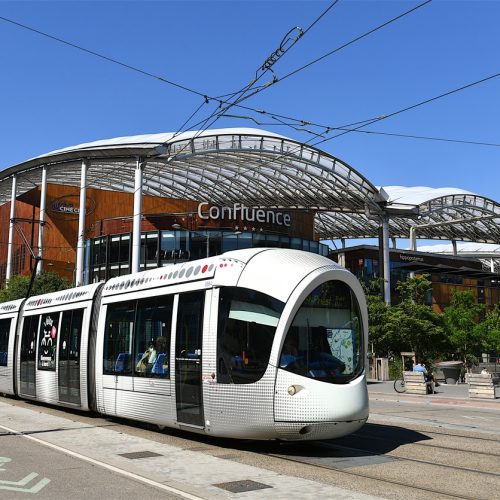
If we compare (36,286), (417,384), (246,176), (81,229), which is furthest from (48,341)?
(246,176)

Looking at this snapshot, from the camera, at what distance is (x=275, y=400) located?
9.64 metres

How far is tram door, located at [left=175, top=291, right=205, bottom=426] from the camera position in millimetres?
10797

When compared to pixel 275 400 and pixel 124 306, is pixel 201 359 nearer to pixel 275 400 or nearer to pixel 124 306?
pixel 275 400

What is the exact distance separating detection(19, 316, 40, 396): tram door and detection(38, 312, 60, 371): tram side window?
542 millimetres

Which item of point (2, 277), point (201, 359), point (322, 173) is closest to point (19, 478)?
point (201, 359)

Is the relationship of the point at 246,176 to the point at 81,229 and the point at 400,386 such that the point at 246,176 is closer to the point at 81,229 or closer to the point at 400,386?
the point at 81,229

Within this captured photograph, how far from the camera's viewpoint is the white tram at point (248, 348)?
9.74 m

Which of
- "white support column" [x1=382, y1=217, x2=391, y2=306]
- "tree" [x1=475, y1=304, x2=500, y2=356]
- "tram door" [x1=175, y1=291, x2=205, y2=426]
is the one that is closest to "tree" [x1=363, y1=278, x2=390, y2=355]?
"tree" [x1=475, y1=304, x2=500, y2=356]

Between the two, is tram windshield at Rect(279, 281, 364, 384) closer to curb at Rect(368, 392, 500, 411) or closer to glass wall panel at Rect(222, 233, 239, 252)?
curb at Rect(368, 392, 500, 411)

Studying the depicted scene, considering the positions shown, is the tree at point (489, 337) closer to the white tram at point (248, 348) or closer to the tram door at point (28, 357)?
the tram door at point (28, 357)

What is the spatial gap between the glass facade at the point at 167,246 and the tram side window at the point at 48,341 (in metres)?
31.9

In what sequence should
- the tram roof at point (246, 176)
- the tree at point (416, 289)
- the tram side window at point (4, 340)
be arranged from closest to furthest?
the tram side window at point (4, 340) < the tree at point (416, 289) < the tram roof at point (246, 176)

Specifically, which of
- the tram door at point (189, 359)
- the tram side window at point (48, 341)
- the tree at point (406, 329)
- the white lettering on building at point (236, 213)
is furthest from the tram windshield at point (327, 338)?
the white lettering on building at point (236, 213)

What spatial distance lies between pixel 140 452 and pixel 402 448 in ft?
14.6
